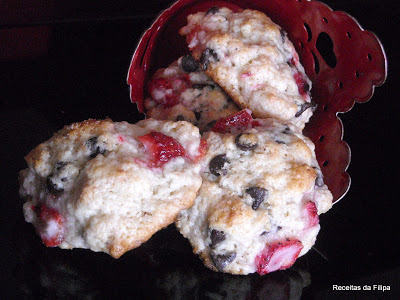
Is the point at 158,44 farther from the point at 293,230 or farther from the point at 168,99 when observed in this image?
the point at 293,230

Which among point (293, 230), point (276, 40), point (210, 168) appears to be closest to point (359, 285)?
point (293, 230)

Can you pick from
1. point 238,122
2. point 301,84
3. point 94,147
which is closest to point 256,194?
point 238,122

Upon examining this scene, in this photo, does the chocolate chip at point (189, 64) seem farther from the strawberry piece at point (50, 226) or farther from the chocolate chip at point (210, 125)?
the strawberry piece at point (50, 226)

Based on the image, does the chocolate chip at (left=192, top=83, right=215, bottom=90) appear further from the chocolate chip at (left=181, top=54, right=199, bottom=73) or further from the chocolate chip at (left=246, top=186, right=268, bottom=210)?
the chocolate chip at (left=246, top=186, right=268, bottom=210)

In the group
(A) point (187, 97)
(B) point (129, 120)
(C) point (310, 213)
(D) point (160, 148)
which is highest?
(D) point (160, 148)

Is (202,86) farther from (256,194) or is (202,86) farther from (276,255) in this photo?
(276,255)

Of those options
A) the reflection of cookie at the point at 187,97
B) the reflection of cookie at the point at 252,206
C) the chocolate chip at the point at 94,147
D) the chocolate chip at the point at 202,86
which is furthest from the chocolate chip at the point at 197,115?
the chocolate chip at the point at 94,147
